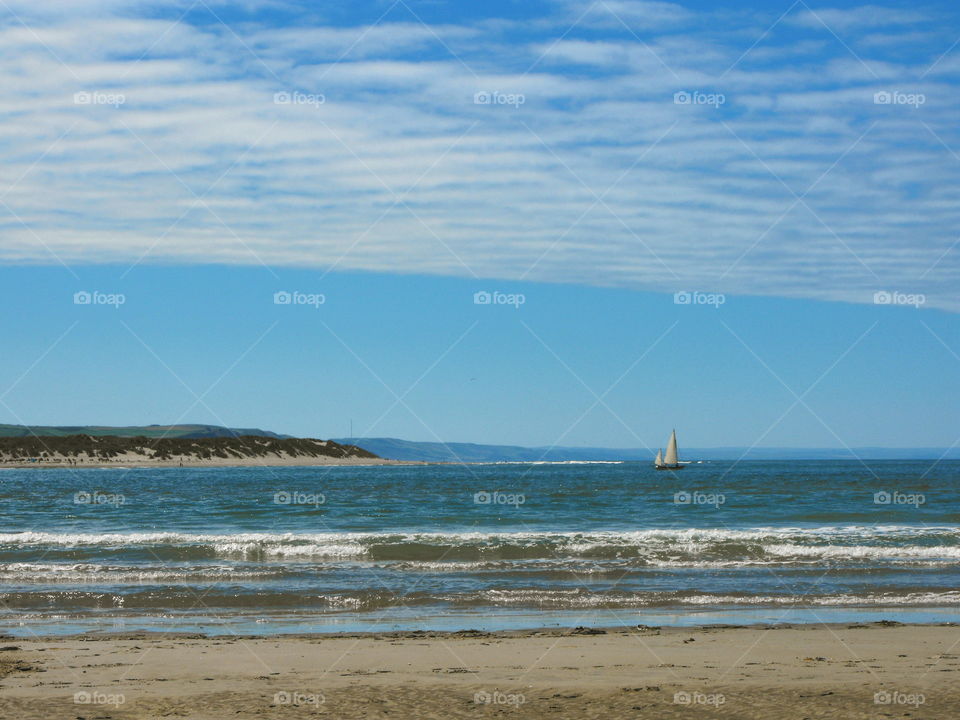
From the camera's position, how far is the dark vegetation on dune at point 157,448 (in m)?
133

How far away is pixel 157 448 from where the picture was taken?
138 metres

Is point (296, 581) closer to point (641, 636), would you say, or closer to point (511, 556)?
point (511, 556)

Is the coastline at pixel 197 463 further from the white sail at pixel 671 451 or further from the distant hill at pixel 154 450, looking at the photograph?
the white sail at pixel 671 451

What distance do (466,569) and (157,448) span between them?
12694 cm

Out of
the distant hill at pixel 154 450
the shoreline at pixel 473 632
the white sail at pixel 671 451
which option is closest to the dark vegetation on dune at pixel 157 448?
the distant hill at pixel 154 450

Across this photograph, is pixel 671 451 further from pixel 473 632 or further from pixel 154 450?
pixel 473 632

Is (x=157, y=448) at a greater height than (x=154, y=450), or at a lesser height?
greater

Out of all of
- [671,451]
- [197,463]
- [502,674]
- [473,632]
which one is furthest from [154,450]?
[502,674]

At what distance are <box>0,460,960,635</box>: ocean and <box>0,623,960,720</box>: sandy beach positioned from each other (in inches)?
59.0

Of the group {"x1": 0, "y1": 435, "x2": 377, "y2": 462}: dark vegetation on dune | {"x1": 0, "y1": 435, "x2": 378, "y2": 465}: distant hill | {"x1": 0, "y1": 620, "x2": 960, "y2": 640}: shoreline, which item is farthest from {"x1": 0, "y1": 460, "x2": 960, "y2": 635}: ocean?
{"x1": 0, "y1": 435, "x2": 377, "y2": 462}: dark vegetation on dune

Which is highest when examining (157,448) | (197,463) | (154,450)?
(157,448)

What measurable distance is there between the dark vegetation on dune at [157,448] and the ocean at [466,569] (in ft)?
335

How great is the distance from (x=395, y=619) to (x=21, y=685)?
5853mm

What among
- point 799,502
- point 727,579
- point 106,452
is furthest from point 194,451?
point 727,579
